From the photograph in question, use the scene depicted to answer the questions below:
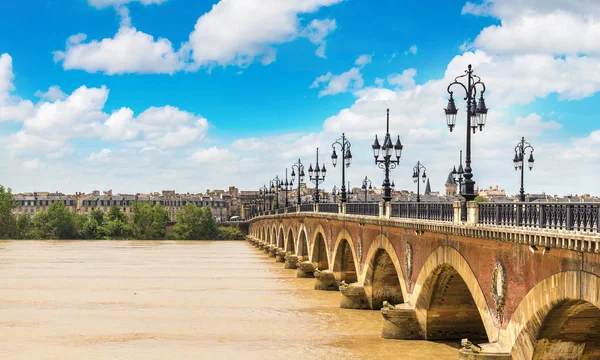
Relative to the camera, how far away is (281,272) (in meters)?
59.5

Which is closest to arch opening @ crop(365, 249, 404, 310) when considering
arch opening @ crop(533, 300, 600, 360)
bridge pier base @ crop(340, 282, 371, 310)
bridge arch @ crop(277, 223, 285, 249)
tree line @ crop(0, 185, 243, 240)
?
bridge pier base @ crop(340, 282, 371, 310)

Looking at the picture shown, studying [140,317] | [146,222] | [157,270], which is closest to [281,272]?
[157,270]

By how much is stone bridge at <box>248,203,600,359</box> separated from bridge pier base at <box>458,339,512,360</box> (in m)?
0.03

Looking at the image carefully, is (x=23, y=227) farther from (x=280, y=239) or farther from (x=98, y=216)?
(x=280, y=239)

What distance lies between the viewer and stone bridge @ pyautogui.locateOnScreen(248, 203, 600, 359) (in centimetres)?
1471

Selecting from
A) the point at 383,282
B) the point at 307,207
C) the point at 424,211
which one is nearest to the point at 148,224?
the point at 307,207

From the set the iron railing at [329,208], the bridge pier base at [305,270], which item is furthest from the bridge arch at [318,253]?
the iron railing at [329,208]

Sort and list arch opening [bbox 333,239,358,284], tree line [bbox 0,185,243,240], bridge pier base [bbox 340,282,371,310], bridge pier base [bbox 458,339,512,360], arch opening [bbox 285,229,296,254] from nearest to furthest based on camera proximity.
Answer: bridge pier base [bbox 458,339,512,360] → bridge pier base [bbox 340,282,371,310] → arch opening [bbox 333,239,358,284] → arch opening [bbox 285,229,296,254] → tree line [bbox 0,185,243,240]

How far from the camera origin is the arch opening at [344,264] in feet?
138

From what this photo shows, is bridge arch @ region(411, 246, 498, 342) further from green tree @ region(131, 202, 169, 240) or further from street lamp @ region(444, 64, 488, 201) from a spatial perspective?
green tree @ region(131, 202, 169, 240)

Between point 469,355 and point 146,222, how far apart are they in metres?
127

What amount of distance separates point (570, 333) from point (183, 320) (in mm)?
19376

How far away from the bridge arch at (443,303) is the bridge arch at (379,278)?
5.94 meters

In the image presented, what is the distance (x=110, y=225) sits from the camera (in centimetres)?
13825
